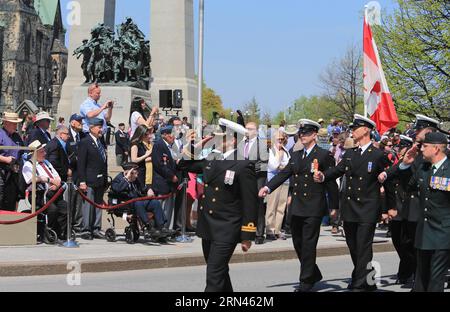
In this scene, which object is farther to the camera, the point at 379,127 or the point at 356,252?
the point at 379,127

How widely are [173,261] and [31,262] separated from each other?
2.44 metres

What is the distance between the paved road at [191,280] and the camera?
472 inches

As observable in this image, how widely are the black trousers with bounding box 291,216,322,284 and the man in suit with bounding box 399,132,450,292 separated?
219cm

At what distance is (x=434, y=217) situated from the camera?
9.60 meters

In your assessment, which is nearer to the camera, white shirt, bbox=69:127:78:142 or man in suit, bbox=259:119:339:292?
man in suit, bbox=259:119:339:292

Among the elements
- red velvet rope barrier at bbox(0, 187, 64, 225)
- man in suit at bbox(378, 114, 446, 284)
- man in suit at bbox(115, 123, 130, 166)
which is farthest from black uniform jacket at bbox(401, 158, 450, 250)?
man in suit at bbox(115, 123, 130, 166)

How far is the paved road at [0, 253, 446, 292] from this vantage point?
11992 millimetres

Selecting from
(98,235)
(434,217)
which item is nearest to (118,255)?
(98,235)

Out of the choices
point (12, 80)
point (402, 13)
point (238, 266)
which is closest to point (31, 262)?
point (238, 266)

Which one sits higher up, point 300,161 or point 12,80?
point 12,80

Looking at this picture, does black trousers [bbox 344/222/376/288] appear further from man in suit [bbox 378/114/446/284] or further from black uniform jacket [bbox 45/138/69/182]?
black uniform jacket [bbox 45/138/69/182]

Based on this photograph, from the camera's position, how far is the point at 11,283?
12.1 meters

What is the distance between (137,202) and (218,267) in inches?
278
